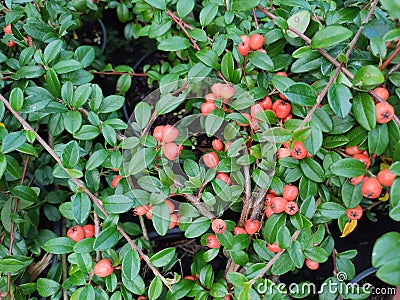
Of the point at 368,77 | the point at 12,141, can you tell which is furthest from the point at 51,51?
the point at 368,77

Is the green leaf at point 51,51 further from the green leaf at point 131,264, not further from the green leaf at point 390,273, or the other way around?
the green leaf at point 390,273

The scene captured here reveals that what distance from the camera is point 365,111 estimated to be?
33.4 inches

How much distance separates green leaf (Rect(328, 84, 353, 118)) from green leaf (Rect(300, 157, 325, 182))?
0.13 m

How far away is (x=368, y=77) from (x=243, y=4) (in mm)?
380

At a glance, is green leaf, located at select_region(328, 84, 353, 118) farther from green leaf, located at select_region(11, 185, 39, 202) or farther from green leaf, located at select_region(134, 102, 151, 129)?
green leaf, located at select_region(11, 185, 39, 202)

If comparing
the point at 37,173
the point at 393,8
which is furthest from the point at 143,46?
the point at 393,8

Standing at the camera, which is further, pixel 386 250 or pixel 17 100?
pixel 17 100

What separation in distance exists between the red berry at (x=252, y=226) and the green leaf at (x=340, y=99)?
326 mm

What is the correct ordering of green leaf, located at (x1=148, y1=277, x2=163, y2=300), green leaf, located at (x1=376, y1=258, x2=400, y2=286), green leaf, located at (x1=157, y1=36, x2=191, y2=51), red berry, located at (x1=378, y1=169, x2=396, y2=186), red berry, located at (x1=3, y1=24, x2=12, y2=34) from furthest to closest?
1. red berry, located at (x1=3, y1=24, x2=12, y2=34)
2. green leaf, located at (x1=157, y1=36, x2=191, y2=51)
3. green leaf, located at (x1=148, y1=277, x2=163, y2=300)
4. red berry, located at (x1=378, y1=169, x2=396, y2=186)
5. green leaf, located at (x1=376, y1=258, x2=400, y2=286)

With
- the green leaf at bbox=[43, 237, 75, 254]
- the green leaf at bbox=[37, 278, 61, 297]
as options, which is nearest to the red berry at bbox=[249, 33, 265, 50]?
the green leaf at bbox=[43, 237, 75, 254]

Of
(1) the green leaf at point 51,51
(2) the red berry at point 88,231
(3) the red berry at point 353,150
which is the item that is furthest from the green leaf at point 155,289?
(1) the green leaf at point 51,51

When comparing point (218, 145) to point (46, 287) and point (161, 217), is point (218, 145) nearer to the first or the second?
point (161, 217)

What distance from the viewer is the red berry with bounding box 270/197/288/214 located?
0.95 metres

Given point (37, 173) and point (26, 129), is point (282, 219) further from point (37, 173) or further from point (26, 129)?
point (37, 173)
